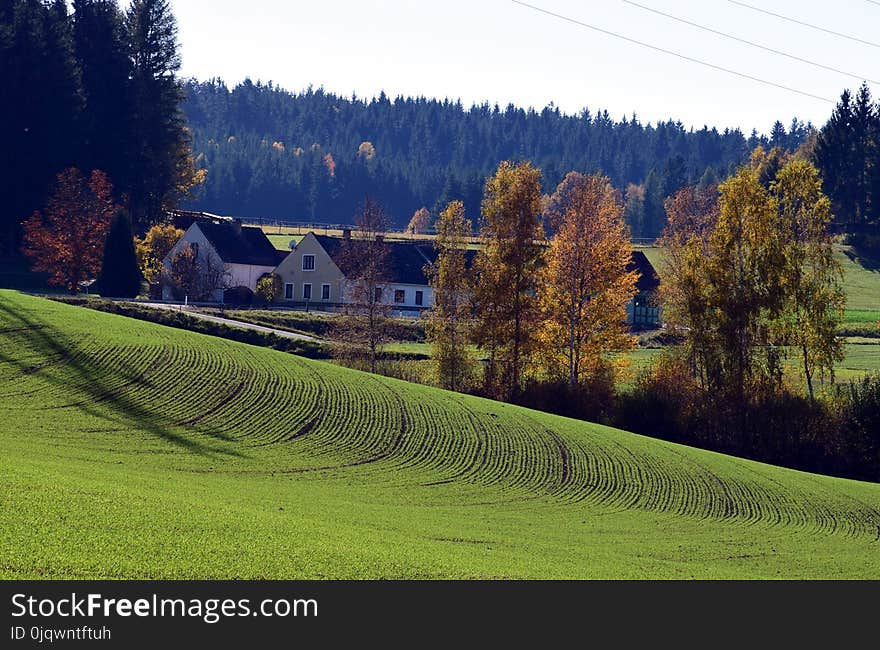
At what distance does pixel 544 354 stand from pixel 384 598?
43310 millimetres

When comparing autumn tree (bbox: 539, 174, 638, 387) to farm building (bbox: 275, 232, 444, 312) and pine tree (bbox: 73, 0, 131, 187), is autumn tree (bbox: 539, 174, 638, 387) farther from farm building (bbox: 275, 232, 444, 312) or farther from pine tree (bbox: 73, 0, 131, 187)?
pine tree (bbox: 73, 0, 131, 187)

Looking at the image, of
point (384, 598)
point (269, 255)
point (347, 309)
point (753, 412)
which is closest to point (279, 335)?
point (347, 309)

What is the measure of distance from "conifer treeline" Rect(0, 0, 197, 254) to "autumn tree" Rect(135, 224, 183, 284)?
17.0ft

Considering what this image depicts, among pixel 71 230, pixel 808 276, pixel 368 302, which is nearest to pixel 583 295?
pixel 808 276

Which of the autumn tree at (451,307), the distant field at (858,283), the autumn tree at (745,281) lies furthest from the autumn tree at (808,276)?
the distant field at (858,283)

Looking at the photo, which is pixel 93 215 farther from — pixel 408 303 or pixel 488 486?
pixel 488 486

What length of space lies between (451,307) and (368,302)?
220 inches

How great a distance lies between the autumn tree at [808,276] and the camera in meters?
54.3

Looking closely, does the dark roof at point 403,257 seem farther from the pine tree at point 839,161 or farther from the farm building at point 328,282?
the pine tree at point 839,161

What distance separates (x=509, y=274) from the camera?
58594 millimetres

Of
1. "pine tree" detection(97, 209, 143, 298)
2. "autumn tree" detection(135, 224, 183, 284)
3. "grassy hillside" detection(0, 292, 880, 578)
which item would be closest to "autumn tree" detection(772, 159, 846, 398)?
"grassy hillside" detection(0, 292, 880, 578)

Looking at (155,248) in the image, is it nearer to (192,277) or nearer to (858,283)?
(192,277)

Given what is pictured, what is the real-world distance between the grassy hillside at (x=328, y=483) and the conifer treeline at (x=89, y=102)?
5450 cm

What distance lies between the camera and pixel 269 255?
108 meters
